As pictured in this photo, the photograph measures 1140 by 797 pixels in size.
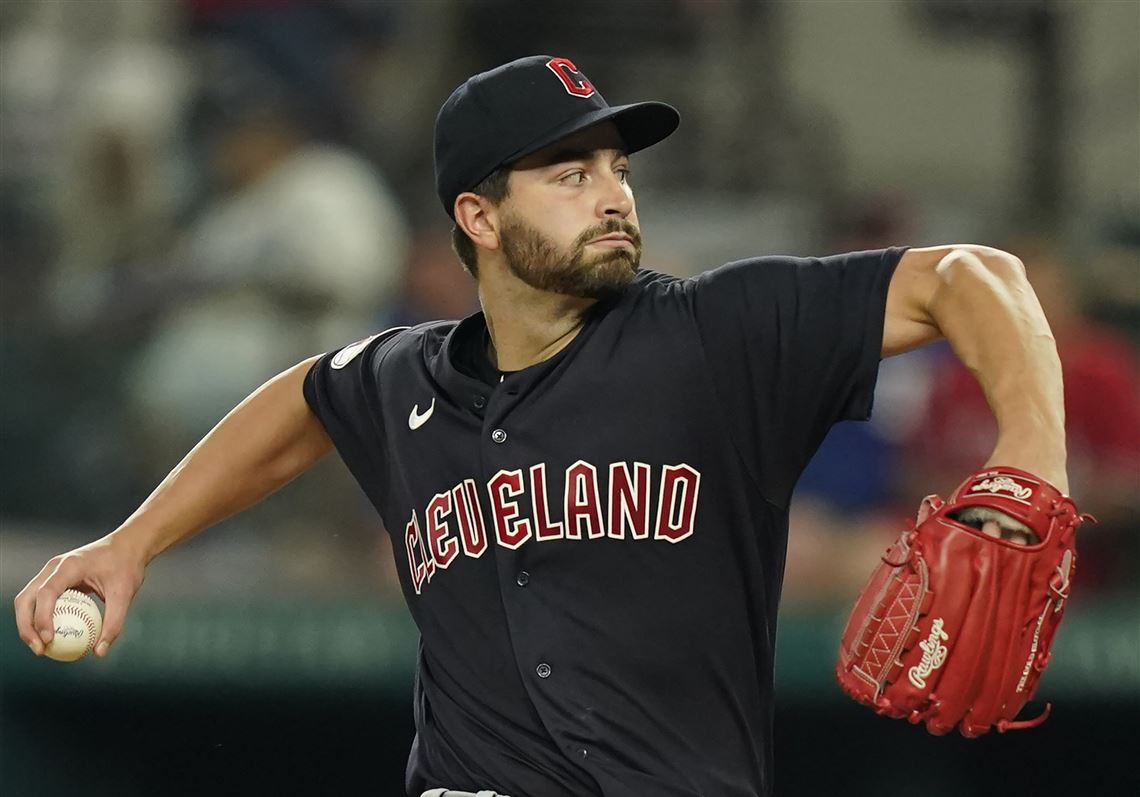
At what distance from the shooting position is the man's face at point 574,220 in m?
2.65

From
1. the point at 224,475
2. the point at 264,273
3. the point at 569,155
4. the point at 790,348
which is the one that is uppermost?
the point at 569,155

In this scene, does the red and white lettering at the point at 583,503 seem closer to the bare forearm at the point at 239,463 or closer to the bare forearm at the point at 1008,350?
the bare forearm at the point at 1008,350

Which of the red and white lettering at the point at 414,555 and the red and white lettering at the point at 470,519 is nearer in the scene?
the red and white lettering at the point at 470,519

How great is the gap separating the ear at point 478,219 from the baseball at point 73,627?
85 cm

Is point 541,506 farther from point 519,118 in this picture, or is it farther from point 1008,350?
point 1008,350

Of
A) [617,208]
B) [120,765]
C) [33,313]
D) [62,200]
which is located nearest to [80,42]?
[62,200]

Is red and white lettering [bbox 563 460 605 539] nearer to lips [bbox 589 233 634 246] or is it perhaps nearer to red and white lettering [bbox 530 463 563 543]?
red and white lettering [bbox 530 463 563 543]

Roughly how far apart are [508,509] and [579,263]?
0.39 m

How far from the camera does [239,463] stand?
299 cm

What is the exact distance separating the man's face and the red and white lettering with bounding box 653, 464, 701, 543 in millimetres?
321

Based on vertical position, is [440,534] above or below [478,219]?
below

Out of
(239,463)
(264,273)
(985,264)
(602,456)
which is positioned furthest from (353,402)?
(264,273)

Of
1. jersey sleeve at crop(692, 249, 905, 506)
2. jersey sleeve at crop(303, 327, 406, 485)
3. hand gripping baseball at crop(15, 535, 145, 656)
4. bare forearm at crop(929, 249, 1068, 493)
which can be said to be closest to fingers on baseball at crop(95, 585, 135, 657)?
hand gripping baseball at crop(15, 535, 145, 656)

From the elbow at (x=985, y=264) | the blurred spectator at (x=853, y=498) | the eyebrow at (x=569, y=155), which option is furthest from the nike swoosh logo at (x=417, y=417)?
the blurred spectator at (x=853, y=498)
